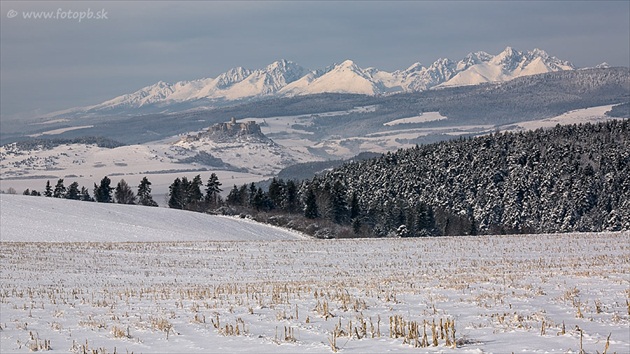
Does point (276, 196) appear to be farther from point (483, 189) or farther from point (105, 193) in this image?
point (105, 193)

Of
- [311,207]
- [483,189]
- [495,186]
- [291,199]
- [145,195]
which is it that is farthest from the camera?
[145,195]

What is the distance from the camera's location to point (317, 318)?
1838cm

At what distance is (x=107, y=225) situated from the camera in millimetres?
76875

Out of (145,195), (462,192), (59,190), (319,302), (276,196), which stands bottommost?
(462,192)

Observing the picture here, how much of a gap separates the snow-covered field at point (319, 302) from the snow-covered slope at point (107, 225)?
70.4ft

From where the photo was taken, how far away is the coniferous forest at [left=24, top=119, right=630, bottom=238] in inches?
4793

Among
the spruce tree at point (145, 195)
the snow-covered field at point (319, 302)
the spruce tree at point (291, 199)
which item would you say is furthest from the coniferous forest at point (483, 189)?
the snow-covered field at point (319, 302)

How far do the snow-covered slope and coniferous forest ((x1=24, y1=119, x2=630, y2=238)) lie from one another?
1905 cm

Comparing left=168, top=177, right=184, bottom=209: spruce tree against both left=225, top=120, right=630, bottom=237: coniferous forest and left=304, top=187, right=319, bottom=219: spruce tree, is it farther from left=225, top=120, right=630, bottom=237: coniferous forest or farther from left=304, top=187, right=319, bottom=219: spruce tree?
left=304, top=187, right=319, bottom=219: spruce tree

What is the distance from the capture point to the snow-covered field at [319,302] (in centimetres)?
1559

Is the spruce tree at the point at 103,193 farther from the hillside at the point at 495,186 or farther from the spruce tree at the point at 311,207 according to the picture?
the spruce tree at the point at 311,207

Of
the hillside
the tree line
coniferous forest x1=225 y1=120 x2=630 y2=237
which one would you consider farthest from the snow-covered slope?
the tree line

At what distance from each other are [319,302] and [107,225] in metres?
60.3

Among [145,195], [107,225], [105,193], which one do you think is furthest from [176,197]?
[107,225]
